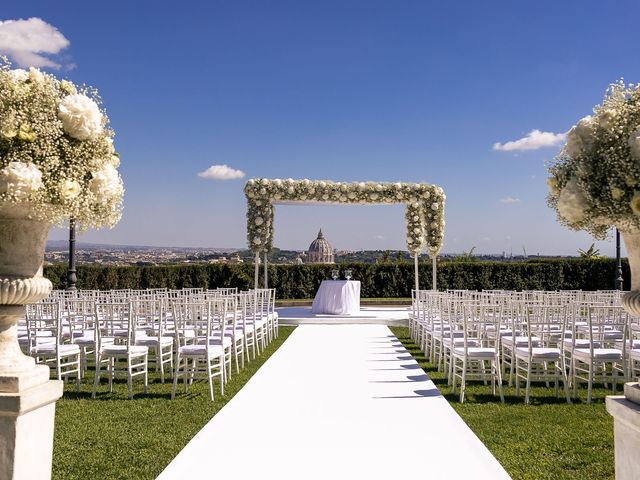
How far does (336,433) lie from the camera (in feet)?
15.5

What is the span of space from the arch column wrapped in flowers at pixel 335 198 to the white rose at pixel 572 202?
12.6 meters

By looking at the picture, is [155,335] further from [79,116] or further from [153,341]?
[79,116]

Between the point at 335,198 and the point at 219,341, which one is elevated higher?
the point at 335,198

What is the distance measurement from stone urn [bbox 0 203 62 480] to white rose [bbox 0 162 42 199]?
15 centimetres

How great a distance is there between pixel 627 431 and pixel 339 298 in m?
12.1

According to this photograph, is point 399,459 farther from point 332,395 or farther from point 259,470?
point 332,395

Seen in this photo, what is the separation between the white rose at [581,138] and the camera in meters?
2.66

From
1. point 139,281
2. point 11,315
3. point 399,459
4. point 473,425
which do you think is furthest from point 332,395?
point 139,281

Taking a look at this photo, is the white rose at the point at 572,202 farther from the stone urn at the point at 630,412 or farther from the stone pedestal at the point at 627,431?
the stone pedestal at the point at 627,431

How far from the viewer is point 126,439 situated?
4.68 metres

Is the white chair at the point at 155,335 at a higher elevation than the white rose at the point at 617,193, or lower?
lower

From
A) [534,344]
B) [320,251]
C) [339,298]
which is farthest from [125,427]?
[320,251]

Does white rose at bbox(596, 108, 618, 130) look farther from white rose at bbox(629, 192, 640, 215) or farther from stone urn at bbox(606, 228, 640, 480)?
stone urn at bbox(606, 228, 640, 480)

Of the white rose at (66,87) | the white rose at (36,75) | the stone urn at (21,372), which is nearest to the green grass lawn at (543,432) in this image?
the stone urn at (21,372)
